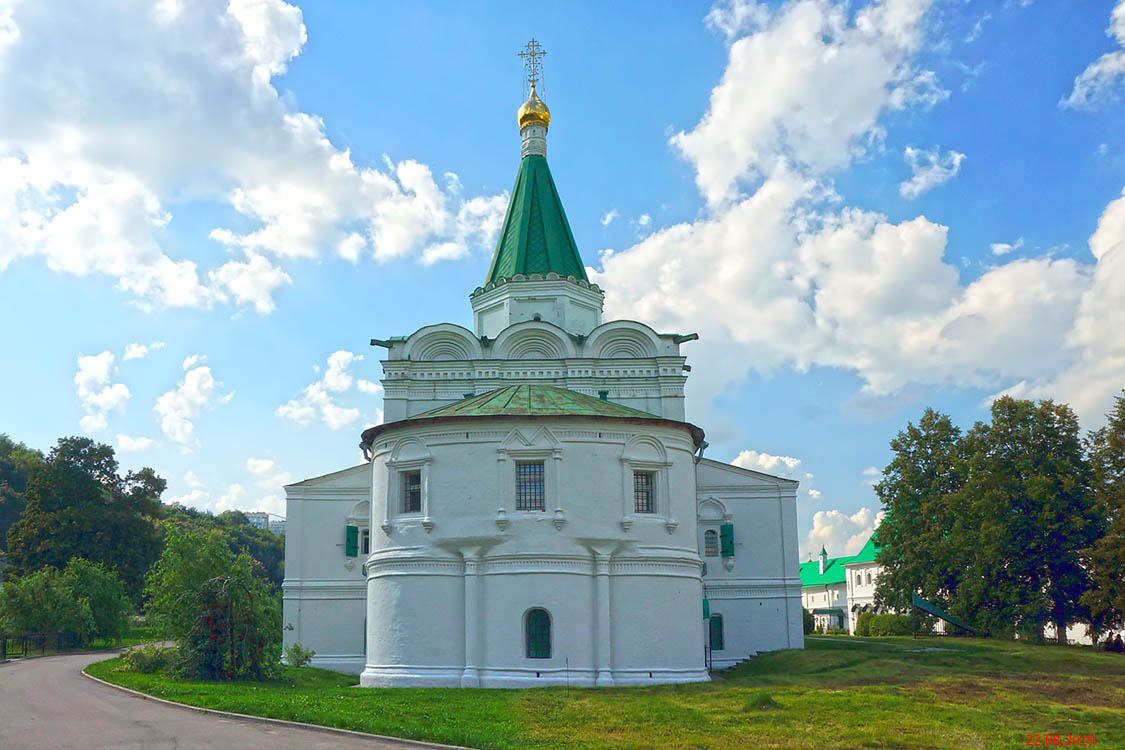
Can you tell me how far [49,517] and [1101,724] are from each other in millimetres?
48758

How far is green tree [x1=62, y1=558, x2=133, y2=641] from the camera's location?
4262 centimetres

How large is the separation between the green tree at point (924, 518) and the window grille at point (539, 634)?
74.9 feet

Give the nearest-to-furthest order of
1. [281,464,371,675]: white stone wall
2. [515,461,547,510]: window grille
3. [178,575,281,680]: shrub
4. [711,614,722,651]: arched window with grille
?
[178,575,281,680]: shrub
[515,461,547,510]: window grille
[281,464,371,675]: white stone wall
[711,614,722,651]: arched window with grille

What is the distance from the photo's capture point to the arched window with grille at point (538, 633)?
24734 millimetres

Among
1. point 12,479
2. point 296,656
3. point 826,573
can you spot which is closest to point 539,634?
point 296,656

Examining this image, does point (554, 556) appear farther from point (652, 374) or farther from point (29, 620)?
point (29, 620)

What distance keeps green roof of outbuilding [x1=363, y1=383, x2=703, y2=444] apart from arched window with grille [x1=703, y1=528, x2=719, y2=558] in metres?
7.35

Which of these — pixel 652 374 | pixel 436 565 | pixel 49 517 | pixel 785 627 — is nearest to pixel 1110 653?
pixel 785 627

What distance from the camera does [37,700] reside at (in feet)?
69.0

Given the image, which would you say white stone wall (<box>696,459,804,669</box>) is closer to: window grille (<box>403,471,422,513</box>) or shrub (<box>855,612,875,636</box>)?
window grille (<box>403,471,422,513</box>)

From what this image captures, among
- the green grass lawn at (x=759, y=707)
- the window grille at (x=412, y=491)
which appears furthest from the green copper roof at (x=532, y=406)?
A: the green grass lawn at (x=759, y=707)

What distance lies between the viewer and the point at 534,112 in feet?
144

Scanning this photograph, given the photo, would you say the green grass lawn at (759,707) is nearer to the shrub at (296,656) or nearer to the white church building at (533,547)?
the white church building at (533,547)

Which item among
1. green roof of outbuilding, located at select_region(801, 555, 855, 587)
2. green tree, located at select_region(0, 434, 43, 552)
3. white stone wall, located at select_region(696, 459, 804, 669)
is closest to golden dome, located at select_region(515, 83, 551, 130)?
white stone wall, located at select_region(696, 459, 804, 669)
